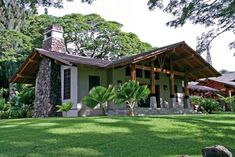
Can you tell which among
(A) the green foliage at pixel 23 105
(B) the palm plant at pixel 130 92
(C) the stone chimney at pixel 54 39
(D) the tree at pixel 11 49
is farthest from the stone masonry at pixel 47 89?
(D) the tree at pixel 11 49

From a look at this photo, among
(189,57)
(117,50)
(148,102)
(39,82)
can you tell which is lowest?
(148,102)

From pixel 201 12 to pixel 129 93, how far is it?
5.38 metres

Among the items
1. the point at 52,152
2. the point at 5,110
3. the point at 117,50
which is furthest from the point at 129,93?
the point at 117,50

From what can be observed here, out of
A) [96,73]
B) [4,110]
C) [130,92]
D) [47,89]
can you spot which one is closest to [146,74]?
[96,73]

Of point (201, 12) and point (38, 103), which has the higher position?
point (201, 12)

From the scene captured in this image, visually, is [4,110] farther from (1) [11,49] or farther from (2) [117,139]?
(2) [117,139]

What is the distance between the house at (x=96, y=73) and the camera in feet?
61.9

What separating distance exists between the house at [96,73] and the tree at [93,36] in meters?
14.4

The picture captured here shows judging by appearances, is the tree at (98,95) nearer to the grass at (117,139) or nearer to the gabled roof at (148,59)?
the gabled roof at (148,59)

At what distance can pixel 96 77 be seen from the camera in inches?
782

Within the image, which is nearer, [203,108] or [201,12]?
[201,12]

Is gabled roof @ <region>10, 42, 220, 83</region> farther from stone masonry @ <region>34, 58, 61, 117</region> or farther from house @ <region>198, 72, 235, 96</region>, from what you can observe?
house @ <region>198, 72, 235, 96</region>

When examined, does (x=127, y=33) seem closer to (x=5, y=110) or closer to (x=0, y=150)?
(x=5, y=110)

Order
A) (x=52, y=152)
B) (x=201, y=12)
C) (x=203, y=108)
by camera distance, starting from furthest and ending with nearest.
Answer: (x=203, y=108)
(x=201, y=12)
(x=52, y=152)
